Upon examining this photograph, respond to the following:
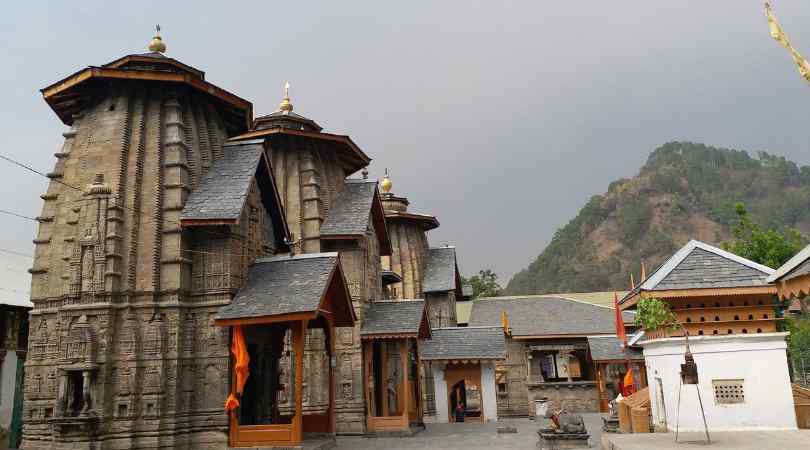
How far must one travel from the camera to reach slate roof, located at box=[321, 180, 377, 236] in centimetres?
2393

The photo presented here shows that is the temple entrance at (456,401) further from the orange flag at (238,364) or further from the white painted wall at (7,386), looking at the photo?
the white painted wall at (7,386)

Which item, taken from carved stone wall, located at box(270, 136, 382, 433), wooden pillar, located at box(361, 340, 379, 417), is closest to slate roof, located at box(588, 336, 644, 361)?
carved stone wall, located at box(270, 136, 382, 433)

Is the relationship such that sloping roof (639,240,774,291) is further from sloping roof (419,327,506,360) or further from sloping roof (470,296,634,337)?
sloping roof (470,296,634,337)

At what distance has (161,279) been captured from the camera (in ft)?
53.1

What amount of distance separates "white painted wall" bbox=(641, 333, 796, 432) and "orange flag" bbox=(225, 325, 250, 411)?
9.93 meters

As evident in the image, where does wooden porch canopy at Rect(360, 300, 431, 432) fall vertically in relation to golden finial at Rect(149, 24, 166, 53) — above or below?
below

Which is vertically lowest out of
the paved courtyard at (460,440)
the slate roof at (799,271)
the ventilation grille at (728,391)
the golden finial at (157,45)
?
the paved courtyard at (460,440)

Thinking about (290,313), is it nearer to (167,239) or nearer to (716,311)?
(167,239)

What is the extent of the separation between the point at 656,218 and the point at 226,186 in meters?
115

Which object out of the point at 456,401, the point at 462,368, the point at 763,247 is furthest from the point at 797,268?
the point at 763,247

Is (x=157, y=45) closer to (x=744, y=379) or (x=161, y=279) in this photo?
(x=161, y=279)

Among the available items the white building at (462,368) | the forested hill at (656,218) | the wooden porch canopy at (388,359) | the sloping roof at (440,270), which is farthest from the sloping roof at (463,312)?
the forested hill at (656,218)

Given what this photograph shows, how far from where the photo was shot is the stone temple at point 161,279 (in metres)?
15.2

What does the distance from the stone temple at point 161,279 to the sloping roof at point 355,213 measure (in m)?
3.69
